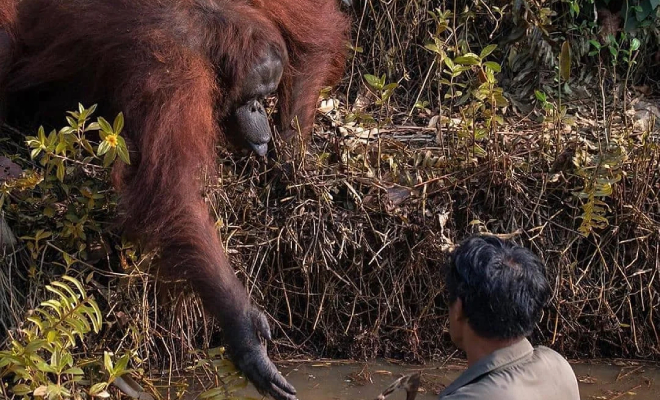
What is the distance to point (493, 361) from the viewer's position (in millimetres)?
2205

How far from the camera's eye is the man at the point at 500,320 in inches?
85.2

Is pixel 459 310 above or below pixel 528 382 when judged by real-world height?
above

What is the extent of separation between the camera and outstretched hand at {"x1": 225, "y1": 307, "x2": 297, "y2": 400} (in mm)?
3201

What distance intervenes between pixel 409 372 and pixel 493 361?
2.14 meters

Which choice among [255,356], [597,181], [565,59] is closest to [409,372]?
[597,181]

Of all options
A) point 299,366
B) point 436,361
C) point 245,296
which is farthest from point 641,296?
point 245,296

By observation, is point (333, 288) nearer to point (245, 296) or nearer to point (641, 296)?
point (245, 296)

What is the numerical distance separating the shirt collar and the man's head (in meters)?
0.03

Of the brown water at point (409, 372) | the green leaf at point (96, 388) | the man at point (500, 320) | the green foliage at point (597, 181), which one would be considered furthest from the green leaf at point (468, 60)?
the man at point (500, 320)

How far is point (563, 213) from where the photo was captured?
4.45 metres

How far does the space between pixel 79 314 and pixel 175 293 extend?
737 mm

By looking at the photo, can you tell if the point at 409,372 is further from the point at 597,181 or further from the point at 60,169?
the point at 60,169

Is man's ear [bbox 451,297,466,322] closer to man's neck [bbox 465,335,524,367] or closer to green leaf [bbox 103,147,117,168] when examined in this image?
man's neck [bbox 465,335,524,367]

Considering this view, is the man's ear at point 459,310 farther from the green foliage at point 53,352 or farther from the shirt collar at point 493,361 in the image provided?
the green foliage at point 53,352
